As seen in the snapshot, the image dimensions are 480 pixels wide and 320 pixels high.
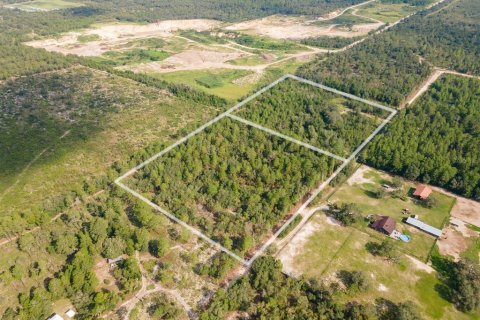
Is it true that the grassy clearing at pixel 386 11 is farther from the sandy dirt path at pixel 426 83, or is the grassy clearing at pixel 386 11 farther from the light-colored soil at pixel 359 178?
the light-colored soil at pixel 359 178

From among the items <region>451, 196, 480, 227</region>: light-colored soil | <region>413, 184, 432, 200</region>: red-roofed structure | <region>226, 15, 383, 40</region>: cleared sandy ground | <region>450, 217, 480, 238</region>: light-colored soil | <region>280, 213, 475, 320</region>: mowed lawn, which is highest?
<region>226, 15, 383, 40</region>: cleared sandy ground

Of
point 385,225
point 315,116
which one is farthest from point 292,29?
point 385,225

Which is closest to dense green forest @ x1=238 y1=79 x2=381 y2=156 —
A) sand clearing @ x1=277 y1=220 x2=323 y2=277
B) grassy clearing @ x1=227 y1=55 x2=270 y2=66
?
sand clearing @ x1=277 y1=220 x2=323 y2=277

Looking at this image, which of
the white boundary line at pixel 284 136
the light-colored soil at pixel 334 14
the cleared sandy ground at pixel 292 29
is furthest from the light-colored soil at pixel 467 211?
the light-colored soil at pixel 334 14

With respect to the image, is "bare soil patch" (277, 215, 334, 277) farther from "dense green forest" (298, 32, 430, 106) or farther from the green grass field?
the green grass field

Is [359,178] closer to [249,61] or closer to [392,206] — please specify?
[392,206]

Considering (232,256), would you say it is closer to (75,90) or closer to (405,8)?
(75,90)
